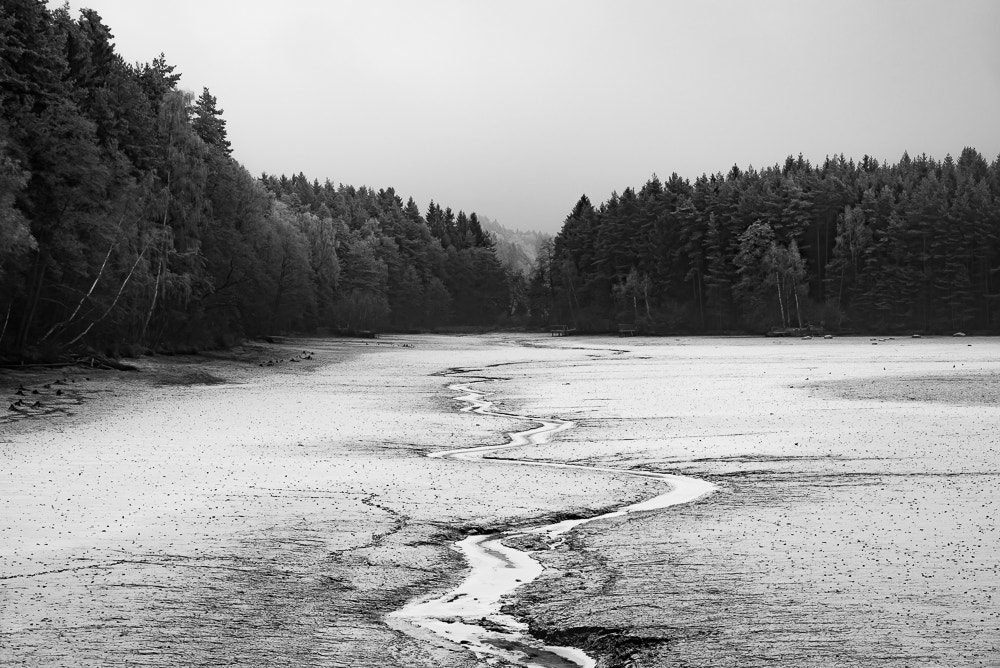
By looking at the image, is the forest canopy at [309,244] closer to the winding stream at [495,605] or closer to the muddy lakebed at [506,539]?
the muddy lakebed at [506,539]

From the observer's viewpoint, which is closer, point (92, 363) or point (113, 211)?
point (92, 363)

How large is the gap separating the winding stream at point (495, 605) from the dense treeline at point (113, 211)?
3223cm

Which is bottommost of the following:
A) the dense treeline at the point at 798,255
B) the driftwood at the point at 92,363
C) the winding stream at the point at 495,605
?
the winding stream at the point at 495,605

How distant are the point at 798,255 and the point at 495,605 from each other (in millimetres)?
135654

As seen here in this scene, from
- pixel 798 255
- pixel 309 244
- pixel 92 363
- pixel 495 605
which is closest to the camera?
pixel 495 605

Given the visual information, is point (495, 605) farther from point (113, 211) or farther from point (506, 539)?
point (113, 211)

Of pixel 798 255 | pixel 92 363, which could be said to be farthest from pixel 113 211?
pixel 798 255

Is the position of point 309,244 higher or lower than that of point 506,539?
higher

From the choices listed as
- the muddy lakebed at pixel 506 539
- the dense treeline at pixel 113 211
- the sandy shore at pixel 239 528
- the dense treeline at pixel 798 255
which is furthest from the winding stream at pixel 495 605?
the dense treeline at pixel 798 255

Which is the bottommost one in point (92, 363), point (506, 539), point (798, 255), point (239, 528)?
point (506, 539)

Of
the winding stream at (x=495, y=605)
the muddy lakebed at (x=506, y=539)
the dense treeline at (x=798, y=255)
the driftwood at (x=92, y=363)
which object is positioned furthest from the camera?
the dense treeline at (x=798, y=255)

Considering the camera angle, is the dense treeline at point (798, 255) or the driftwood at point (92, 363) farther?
the dense treeline at point (798, 255)

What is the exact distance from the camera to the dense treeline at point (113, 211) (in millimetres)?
46594

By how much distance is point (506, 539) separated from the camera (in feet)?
41.5
